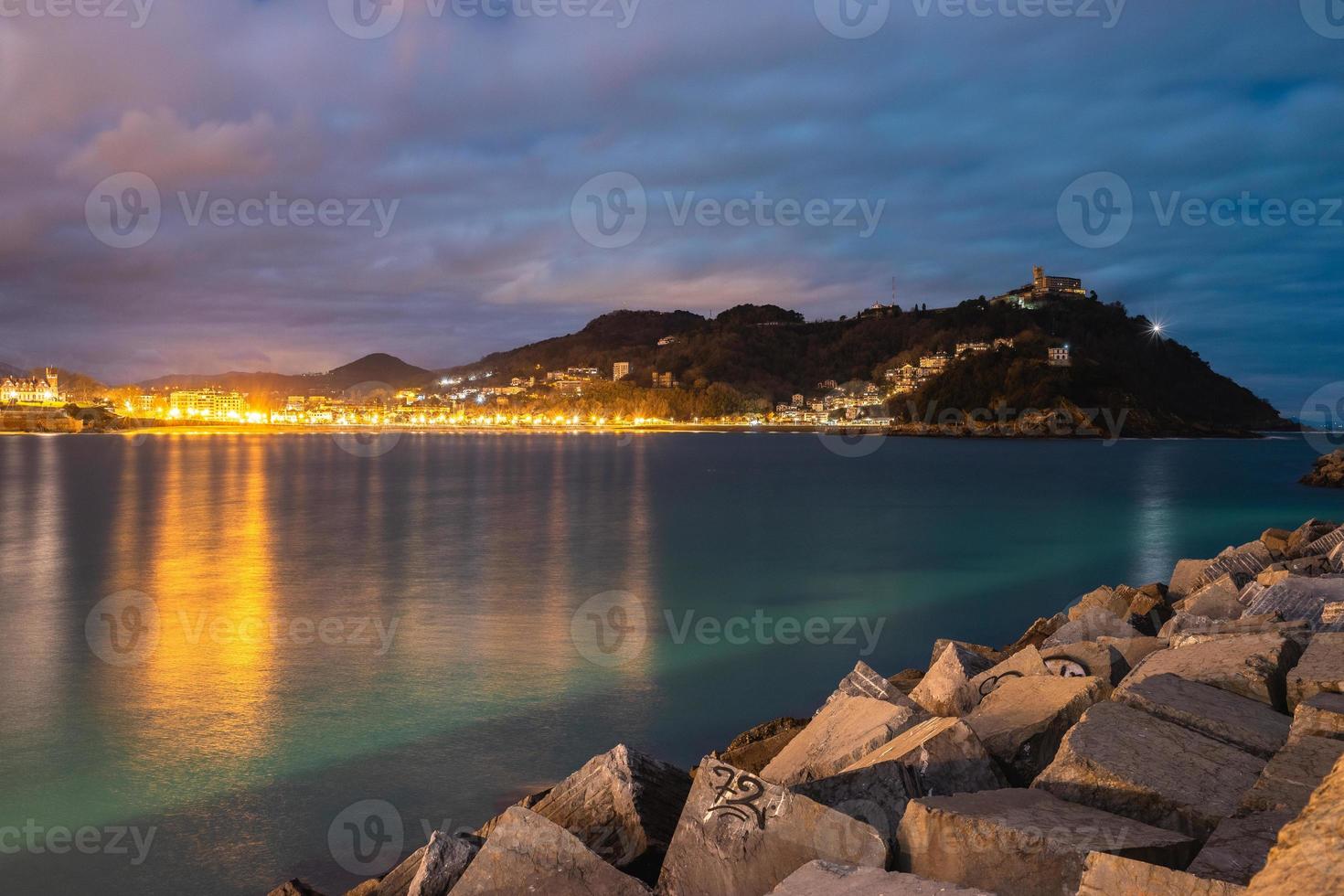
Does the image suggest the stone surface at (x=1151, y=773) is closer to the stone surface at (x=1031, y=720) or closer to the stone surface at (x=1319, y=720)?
the stone surface at (x=1319, y=720)

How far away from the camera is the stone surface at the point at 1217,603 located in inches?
341

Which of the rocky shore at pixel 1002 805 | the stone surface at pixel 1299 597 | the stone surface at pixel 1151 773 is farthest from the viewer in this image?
the stone surface at pixel 1299 597

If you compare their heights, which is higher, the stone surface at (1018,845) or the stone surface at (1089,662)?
the stone surface at (1018,845)

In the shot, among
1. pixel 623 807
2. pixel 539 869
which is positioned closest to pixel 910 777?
pixel 623 807

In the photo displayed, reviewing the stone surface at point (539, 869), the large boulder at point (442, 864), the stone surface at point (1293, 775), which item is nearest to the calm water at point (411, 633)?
the large boulder at point (442, 864)

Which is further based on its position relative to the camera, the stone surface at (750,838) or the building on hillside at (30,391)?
the building on hillside at (30,391)

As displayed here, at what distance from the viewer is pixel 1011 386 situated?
134m

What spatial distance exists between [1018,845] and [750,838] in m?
1.00

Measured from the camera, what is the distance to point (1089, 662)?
6625 millimetres

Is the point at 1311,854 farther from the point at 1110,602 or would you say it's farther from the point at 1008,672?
the point at 1110,602

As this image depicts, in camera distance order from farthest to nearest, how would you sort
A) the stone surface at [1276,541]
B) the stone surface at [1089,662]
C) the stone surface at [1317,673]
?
1. the stone surface at [1276,541]
2. the stone surface at [1089,662]
3. the stone surface at [1317,673]

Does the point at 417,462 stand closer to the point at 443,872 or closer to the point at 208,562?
the point at 208,562

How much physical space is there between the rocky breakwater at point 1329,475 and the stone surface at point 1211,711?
2054 inches

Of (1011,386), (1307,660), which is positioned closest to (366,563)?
(1307,660)
